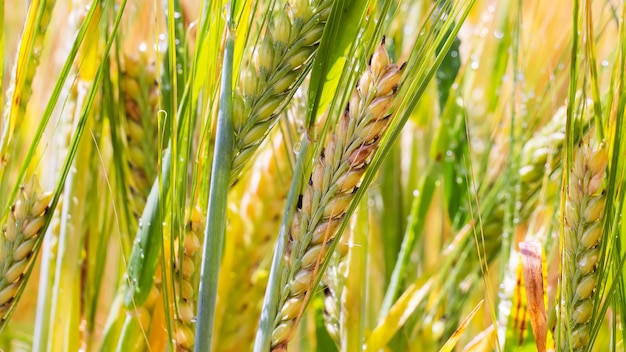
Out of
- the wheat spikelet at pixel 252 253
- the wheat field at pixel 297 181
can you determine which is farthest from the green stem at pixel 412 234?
the wheat spikelet at pixel 252 253

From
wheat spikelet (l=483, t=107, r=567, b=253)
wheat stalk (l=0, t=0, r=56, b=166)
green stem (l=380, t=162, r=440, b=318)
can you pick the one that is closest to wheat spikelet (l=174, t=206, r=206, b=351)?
wheat stalk (l=0, t=0, r=56, b=166)

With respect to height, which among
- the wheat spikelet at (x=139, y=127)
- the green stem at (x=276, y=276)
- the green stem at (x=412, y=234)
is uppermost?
the wheat spikelet at (x=139, y=127)

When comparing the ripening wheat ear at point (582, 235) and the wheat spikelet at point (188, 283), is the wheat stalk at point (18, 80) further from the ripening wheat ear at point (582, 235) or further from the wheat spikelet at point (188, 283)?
the ripening wheat ear at point (582, 235)

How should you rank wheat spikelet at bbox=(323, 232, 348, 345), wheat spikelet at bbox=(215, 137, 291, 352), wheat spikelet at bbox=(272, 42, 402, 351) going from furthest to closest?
wheat spikelet at bbox=(215, 137, 291, 352) < wheat spikelet at bbox=(323, 232, 348, 345) < wheat spikelet at bbox=(272, 42, 402, 351)

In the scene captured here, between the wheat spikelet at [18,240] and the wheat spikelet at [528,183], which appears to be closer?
the wheat spikelet at [18,240]

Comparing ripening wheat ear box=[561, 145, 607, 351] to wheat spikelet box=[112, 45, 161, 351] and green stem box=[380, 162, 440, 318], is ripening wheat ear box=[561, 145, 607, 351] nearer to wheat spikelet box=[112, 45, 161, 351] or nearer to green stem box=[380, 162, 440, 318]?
green stem box=[380, 162, 440, 318]

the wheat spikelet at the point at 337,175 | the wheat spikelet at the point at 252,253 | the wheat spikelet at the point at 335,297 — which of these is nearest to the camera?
the wheat spikelet at the point at 337,175

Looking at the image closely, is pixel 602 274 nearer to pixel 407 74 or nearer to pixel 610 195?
pixel 610 195

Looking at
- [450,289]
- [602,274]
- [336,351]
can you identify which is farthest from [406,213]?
[602,274]
